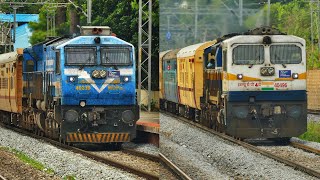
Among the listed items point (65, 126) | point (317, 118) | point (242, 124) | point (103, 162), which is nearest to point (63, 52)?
point (65, 126)

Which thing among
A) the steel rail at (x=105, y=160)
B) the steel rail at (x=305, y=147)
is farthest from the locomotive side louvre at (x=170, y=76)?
the steel rail at (x=105, y=160)

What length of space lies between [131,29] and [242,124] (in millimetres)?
4430

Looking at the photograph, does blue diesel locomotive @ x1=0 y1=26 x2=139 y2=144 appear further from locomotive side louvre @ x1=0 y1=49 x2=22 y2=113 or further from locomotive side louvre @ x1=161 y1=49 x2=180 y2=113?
locomotive side louvre @ x1=161 y1=49 x2=180 y2=113

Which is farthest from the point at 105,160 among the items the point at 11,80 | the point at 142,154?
the point at 11,80

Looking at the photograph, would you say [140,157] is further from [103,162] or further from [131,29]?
[131,29]

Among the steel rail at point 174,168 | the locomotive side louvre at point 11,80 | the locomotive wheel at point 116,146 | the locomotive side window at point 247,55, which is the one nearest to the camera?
the steel rail at point 174,168

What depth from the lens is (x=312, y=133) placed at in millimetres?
5137

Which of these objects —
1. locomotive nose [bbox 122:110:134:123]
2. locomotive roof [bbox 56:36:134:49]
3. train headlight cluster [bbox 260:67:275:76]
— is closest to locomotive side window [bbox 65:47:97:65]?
locomotive roof [bbox 56:36:134:49]

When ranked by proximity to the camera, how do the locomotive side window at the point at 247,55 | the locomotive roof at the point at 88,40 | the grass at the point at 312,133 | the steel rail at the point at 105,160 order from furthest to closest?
the locomotive roof at the point at 88,40, the steel rail at the point at 105,160, the grass at the point at 312,133, the locomotive side window at the point at 247,55

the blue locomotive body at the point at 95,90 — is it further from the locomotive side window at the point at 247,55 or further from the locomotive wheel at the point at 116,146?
the locomotive side window at the point at 247,55

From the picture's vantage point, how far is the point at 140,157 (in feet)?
28.7

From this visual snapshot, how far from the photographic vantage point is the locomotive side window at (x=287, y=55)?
418 centimetres

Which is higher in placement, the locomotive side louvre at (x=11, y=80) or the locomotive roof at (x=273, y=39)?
the locomotive roof at (x=273, y=39)

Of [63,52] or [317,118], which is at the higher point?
[63,52]
